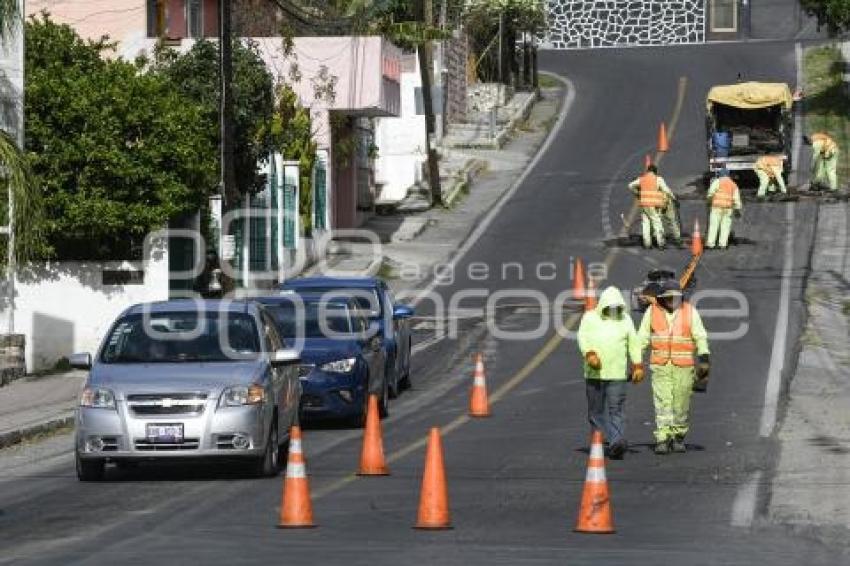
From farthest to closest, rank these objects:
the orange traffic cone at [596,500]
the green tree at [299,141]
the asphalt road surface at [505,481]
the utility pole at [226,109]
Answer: the green tree at [299,141]
the utility pole at [226,109]
the orange traffic cone at [596,500]
the asphalt road surface at [505,481]

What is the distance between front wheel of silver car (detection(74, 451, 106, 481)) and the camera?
767 inches

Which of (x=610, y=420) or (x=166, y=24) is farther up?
(x=166, y=24)

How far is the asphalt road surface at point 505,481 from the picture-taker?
48.2 feet

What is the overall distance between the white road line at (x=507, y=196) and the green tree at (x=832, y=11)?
9.61 m

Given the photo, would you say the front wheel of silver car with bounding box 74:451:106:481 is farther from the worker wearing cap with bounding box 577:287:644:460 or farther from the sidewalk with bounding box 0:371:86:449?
the worker wearing cap with bounding box 577:287:644:460

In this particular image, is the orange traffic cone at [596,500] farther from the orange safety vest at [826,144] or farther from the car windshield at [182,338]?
the orange safety vest at [826,144]

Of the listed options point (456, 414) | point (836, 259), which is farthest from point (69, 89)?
point (836, 259)

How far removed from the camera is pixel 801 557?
14.4m

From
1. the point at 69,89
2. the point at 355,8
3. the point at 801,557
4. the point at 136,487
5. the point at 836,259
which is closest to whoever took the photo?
the point at 801,557

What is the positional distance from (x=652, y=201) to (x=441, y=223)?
31.7 ft

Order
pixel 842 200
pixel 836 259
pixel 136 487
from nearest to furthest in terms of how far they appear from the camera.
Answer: pixel 136 487 < pixel 836 259 < pixel 842 200

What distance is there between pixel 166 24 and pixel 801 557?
39.7m

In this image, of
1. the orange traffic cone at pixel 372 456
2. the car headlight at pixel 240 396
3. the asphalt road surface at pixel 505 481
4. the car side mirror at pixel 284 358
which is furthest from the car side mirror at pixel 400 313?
the car headlight at pixel 240 396

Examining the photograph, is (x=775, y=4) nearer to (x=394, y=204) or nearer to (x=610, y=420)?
(x=394, y=204)
